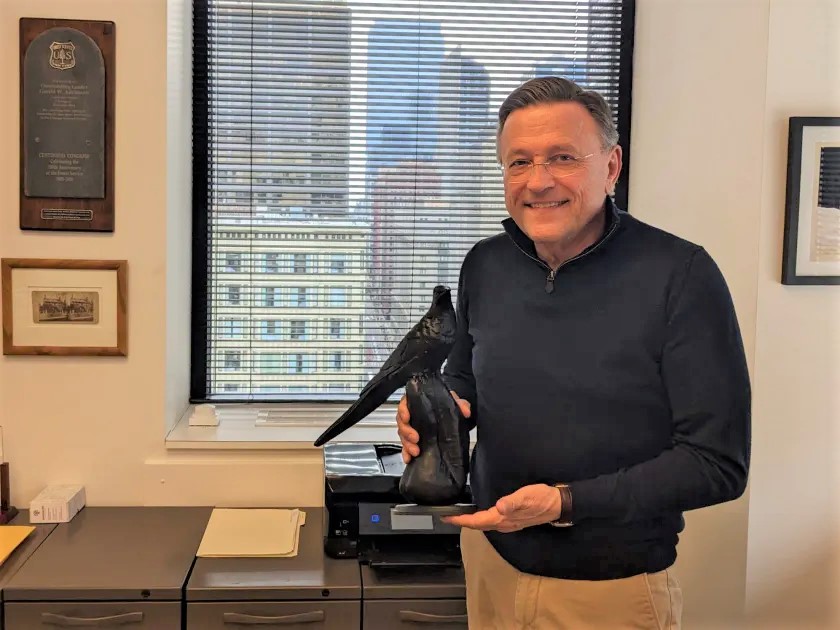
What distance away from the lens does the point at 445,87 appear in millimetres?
2408

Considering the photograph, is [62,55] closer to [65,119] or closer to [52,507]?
[65,119]

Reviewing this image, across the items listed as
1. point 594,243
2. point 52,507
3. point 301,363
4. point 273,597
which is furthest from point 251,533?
point 594,243

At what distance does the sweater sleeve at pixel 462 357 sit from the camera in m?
1.45

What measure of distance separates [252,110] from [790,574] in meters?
2.12

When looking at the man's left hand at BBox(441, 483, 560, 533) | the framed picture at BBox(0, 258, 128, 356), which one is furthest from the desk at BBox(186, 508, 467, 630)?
the framed picture at BBox(0, 258, 128, 356)

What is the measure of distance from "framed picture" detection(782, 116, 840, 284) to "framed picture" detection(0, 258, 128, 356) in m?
1.78

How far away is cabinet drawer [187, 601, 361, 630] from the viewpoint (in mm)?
1607

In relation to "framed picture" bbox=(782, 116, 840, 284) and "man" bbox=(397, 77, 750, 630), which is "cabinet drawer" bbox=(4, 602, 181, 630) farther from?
"framed picture" bbox=(782, 116, 840, 284)

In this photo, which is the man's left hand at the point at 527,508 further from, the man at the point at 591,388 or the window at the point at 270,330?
the window at the point at 270,330

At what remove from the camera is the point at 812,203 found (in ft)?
6.16

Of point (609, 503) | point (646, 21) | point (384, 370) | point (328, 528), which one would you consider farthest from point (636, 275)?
point (646, 21)

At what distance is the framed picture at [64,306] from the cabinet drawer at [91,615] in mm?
678

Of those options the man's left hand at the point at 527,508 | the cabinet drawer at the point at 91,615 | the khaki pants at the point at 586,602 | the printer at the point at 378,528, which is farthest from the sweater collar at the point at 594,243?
the cabinet drawer at the point at 91,615

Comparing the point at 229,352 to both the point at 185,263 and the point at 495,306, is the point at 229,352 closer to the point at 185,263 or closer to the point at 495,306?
the point at 185,263
